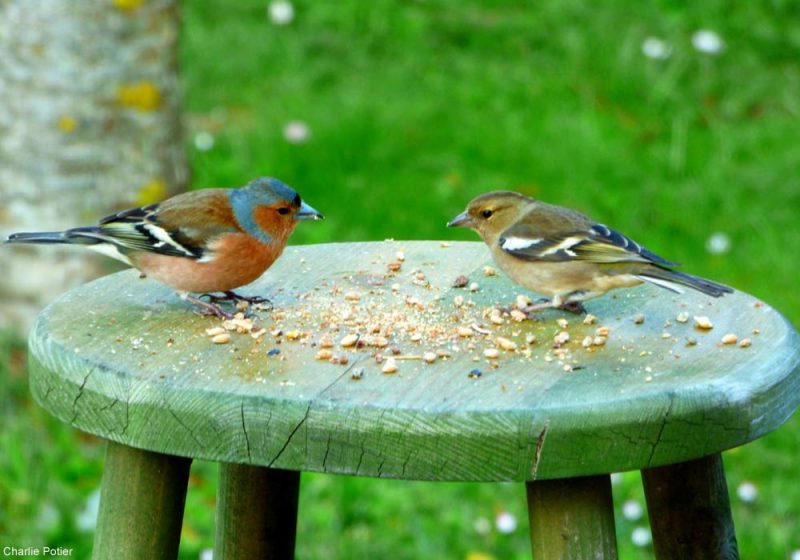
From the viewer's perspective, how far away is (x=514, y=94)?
8.63 meters

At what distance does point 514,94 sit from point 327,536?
4579mm

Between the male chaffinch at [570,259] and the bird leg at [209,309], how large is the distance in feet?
2.56

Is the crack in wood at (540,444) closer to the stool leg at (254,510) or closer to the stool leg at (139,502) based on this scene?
the stool leg at (139,502)

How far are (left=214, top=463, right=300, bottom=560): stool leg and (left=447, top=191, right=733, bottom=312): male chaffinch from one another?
87 cm

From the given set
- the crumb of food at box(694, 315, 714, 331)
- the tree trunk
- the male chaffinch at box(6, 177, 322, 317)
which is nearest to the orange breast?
the male chaffinch at box(6, 177, 322, 317)

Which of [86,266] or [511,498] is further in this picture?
[86,266]

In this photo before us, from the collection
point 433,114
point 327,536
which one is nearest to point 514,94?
point 433,114

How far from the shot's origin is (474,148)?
7.94 meters

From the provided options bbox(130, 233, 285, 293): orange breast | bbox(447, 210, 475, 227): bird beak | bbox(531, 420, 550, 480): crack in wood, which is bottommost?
bbox(531, 420, 550, 480): crack in wood

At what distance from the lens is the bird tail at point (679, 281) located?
319 centimetres

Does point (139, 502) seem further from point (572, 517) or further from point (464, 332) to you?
point (572, 517)

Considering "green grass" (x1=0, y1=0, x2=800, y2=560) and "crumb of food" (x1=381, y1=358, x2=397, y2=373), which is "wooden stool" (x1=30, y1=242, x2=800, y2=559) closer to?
"crumb of food" (x1=381, y1=358, x2=397, y2=373)

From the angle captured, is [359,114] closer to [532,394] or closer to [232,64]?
[232,64]

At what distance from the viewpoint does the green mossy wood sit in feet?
8.43
